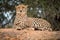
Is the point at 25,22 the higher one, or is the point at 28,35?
the point at 25,22

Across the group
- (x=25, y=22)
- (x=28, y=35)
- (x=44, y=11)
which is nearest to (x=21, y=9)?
(x=25, y=22)

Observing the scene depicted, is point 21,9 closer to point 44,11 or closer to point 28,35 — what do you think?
point 28,35

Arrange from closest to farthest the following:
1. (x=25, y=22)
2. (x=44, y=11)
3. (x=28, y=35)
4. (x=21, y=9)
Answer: (x=28, y=35) < (x=25, y=22) < (x=21, y=9) < (x=44, y=11)

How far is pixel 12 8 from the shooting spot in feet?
32.4

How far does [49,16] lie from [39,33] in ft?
12.6

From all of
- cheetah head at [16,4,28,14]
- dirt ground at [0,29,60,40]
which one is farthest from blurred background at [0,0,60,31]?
dirt ground at [0,29,60,40]

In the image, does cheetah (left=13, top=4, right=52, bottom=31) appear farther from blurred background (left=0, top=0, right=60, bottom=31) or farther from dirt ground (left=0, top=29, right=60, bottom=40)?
blurred background (left=0, top=0, right=60, bottom=31)

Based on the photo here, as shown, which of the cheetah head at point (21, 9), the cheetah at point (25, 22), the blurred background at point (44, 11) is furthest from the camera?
the blurred background at point (44, 11)

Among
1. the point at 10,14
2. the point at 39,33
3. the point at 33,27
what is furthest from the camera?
the point at 10,14

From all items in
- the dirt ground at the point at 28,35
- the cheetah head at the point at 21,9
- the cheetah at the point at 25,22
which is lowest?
the dirt ground at the point at 28,35

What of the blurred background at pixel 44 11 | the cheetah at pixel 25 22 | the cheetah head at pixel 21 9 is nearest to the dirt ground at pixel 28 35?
the cheetah at pixel 25 22

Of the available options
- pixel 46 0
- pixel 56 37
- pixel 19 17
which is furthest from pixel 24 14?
pixel 46 0

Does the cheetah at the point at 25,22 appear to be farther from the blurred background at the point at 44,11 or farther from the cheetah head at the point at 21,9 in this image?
the blurred background at the point at 44,11

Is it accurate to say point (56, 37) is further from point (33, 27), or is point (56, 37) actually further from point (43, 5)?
point (43, 5)
